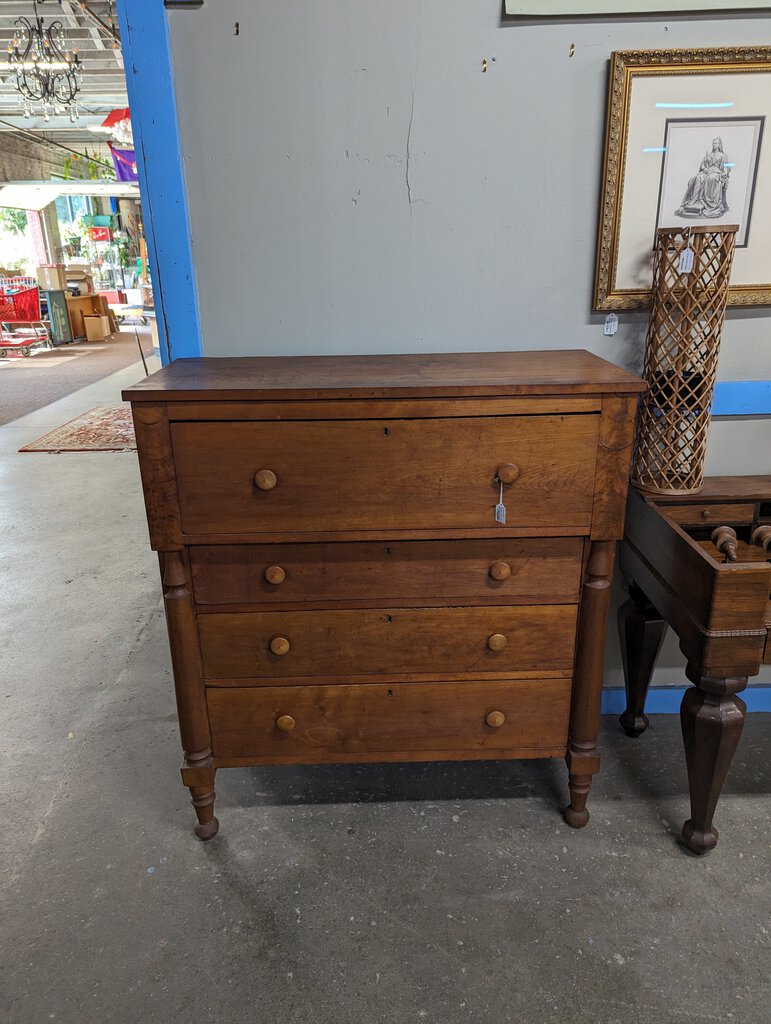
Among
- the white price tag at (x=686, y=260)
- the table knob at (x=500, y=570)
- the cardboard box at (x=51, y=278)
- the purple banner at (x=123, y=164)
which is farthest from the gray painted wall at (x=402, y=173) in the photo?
the cardboard box at (x=51, y=278)

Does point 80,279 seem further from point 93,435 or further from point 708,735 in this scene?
point 708,735

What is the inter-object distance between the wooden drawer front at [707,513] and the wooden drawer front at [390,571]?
1.32ft

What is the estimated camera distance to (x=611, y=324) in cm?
195

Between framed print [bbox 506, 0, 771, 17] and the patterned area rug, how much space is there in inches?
175

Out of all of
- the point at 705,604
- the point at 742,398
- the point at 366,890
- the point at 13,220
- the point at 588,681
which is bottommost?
the point at 366,890

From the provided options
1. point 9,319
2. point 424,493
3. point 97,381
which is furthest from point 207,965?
point 9,319

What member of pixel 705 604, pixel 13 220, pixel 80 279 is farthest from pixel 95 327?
pixel 705 604

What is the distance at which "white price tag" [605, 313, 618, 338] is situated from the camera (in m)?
1.94

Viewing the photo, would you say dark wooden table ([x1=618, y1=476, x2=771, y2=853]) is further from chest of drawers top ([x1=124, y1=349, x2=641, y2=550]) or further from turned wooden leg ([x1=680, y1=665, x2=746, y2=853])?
chest of drawers top ([x1=124, y1=349, x2=641, y2=550])

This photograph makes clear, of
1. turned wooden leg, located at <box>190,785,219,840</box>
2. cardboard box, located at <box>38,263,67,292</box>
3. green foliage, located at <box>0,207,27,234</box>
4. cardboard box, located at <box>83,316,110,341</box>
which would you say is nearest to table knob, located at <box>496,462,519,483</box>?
turned wooden leg, located at <box>190,785,219,840</box>

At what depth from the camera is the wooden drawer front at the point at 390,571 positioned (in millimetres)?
1568

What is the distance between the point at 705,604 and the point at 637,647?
2.12 feet

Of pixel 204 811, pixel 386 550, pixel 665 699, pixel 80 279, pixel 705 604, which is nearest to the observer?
pixel 705 604

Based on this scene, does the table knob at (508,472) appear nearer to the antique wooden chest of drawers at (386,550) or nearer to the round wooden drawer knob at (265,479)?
the antique wooden chest of drawers at (386,550)
